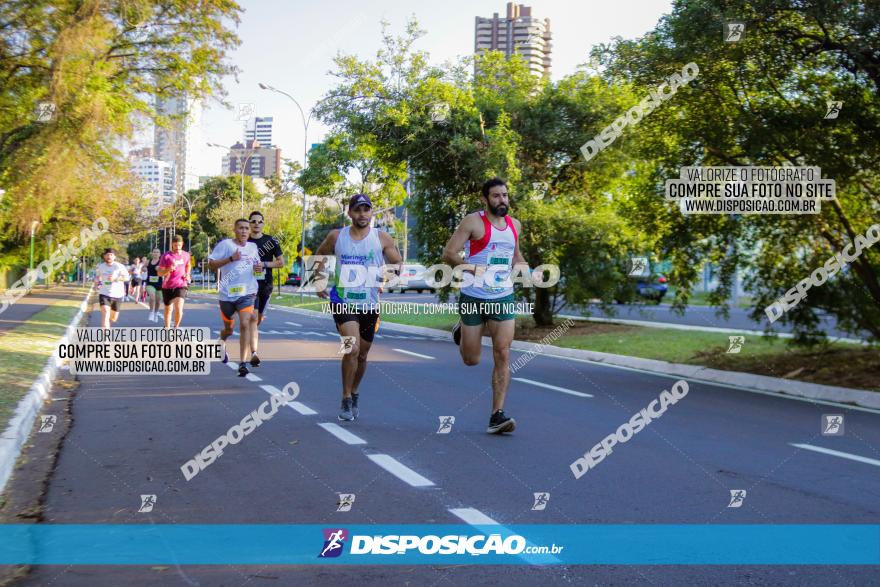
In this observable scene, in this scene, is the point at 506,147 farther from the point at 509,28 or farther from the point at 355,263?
the point at 509,28

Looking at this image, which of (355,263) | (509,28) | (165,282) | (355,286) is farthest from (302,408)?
(509,28)

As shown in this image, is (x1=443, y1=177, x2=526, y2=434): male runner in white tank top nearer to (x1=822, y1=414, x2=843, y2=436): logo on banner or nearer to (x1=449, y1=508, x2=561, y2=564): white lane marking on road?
(x1=449, y1=508, x2=561, y2=564): white lane marking on road

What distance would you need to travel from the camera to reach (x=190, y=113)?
27547mm

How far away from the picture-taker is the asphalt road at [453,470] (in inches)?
161

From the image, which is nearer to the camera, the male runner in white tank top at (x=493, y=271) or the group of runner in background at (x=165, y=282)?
the male runner in white tank top at (x=493, y=271)

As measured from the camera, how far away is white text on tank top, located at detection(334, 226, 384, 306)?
809cm

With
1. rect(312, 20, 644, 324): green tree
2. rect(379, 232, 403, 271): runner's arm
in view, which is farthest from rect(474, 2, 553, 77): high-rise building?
rect(379, 232, 403, 271): runner's arm

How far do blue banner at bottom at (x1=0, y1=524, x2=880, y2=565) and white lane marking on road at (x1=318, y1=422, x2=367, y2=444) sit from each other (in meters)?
2.45

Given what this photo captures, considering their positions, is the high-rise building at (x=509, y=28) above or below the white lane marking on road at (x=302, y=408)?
above

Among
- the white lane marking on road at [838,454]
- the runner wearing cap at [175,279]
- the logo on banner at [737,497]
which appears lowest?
the white lane marking on road at [838,454]

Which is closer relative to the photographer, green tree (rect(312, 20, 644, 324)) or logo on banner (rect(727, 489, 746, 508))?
logo on banner (rect(727, 489, 746, 508))

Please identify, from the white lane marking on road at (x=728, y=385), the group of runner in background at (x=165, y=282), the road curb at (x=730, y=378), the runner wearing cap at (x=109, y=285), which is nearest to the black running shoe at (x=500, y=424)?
the white lane marking on road at (x=728, y=385)

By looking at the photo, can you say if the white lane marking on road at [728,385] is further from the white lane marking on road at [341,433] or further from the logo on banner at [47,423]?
the logo on banner at [47,423]

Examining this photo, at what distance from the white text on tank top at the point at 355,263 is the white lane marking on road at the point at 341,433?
1137 mm
